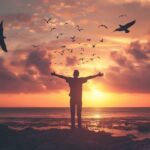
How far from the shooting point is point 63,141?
21594mm

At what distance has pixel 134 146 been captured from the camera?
Answer: 21297mm

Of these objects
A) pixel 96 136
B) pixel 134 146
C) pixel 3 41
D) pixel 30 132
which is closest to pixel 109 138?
pixel 96 136

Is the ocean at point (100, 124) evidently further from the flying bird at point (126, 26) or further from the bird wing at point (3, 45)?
the bird wing at point (3, 45)

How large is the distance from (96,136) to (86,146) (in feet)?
7.36

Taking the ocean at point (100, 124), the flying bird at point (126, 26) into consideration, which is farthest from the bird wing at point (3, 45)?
the ocean at point (100, 124)

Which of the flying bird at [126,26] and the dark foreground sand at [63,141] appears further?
the flying bird at [126,26]

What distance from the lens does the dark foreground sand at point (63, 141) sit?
21.0 m

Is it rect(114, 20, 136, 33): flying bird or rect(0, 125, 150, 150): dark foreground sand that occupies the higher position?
rect(114, 20, 136, 33): flying bird

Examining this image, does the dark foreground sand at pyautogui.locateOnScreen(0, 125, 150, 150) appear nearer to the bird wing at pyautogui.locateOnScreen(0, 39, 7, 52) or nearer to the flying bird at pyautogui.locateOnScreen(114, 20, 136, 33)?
the bird wing at pyautogui.locateOnScreen(0, 39, 7, 52)

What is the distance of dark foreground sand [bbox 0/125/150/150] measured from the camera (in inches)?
826

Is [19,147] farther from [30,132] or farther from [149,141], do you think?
[149,141]

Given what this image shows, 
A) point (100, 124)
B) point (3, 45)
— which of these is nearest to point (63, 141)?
point (3, 45)

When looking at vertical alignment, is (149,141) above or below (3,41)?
below

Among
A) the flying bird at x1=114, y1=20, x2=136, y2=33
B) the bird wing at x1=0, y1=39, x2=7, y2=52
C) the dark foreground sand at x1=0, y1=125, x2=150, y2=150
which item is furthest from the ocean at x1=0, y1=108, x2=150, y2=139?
the bird wing at x1=0, y1=39, x2=7, y2=52
